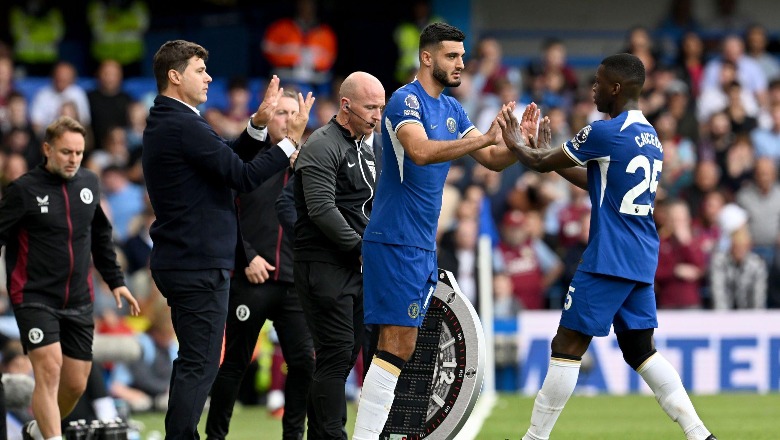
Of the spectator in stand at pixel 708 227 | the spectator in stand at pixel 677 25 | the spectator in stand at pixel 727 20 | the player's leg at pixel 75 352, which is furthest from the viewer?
the spectator in stand at pixel 727 20

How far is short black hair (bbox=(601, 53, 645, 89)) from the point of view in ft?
27.8

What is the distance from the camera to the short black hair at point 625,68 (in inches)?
333

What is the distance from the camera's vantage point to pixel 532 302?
16.7m

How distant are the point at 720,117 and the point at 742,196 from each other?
4.91 feet

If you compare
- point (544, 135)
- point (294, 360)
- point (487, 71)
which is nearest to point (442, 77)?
point (544, 135)

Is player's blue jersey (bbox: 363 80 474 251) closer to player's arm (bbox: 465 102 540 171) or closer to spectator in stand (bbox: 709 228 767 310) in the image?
player's arm (bbox: 465 102 540 171)

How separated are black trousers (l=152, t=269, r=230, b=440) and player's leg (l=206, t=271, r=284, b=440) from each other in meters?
1.07

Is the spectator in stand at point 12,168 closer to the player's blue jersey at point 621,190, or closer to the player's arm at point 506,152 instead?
the player's arm at point 506,152

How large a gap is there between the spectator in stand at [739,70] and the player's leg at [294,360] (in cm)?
1136

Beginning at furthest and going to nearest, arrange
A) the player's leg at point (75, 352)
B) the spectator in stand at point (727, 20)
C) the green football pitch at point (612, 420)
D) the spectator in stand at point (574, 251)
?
the spectator in stand at point (727, 20) → the spectator in stand at point (574, 251) → the green football pitch at point (612, 420) → the player's leg at point (75, 352)

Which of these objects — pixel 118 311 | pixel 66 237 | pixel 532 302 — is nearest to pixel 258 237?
pixel 66 237

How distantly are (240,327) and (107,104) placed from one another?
8.40m

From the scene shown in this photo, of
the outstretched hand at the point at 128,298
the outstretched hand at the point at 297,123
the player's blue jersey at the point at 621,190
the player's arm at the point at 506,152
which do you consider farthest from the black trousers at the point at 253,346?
the player's blue jersey at the point at 621,190

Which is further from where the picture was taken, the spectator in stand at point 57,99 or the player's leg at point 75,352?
the spectator in stand at point 57,99
